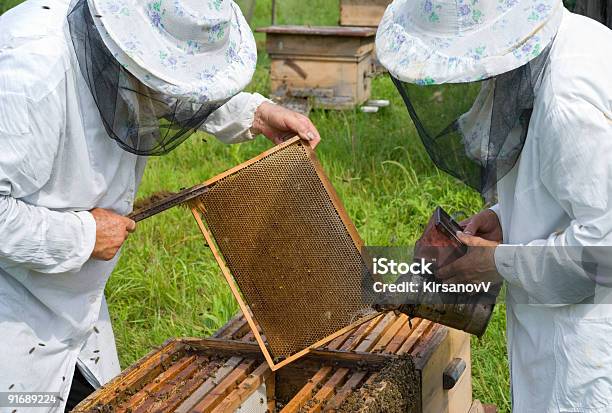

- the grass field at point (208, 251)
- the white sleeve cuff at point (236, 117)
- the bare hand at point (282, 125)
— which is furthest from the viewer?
the grass field at point (208, 251)

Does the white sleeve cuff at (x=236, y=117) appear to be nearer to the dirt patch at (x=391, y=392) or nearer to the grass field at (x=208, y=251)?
the grass field at (x=208, y=251)

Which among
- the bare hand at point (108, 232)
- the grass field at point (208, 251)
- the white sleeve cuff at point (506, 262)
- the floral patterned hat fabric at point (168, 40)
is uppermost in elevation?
the floral patterned hat fabric at point (168, 40)

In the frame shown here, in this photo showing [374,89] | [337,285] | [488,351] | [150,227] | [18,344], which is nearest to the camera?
[18,344]

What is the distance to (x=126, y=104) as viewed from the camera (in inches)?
93.1

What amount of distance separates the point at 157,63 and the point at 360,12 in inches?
286

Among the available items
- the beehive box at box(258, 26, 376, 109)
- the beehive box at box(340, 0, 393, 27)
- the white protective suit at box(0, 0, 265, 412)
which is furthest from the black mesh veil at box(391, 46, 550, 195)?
the beehive box at box(340, 0, 393, 27)

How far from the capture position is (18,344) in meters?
2.54

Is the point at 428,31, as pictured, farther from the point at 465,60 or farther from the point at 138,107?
the point at 138,107

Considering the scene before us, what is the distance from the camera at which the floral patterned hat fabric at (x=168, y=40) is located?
2.18 meters

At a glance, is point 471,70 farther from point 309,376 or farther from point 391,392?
point 309,376

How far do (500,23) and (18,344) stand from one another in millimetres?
1627

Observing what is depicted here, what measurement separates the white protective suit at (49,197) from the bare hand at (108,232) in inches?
1.2

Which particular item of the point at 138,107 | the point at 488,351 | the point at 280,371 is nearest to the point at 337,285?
the point at 280,371

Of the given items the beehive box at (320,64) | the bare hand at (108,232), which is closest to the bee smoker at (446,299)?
the bare hand at (108,232)
